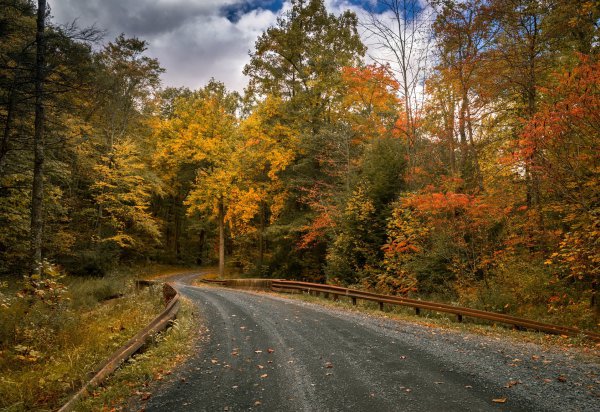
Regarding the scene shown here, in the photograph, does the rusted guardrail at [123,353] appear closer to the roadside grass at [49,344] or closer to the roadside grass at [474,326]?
the roadside grass at [49,344]

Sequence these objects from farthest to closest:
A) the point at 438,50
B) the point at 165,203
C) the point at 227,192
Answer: the point at 165,203, the point at 227,192, the point at 438,50

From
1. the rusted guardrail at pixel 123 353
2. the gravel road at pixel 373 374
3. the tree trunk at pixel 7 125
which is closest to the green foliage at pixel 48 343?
the rusted guardrail at pixel 123 353

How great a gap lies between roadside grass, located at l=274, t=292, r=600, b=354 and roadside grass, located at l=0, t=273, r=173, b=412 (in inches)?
294

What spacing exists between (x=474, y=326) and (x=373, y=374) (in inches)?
222

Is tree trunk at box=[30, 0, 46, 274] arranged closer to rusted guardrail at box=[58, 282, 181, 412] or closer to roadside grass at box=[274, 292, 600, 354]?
rusted guardrail at box=[58, 282, 181, 412]

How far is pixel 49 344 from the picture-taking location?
7492 millimetres

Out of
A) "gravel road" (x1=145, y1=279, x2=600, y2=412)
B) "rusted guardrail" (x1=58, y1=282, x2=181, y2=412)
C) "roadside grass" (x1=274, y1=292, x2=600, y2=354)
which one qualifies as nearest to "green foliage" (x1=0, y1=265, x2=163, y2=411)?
"rusted guardrail" (x1=58, y1=282, x2=181, y2=412)

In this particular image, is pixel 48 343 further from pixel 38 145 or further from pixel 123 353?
pixel 38 145

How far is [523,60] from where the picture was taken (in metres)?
13.1

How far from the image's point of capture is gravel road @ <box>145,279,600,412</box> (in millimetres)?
4719

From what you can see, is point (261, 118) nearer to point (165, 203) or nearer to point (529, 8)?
point (529, 8)

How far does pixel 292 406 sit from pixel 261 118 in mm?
22138

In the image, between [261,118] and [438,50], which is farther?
[261,118]

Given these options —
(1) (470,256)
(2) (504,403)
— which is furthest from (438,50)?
(2) (504,403)
